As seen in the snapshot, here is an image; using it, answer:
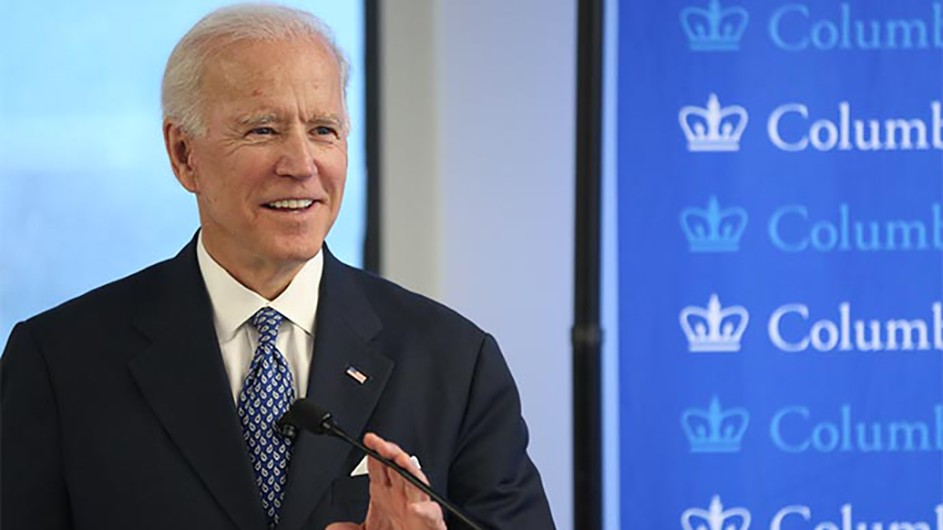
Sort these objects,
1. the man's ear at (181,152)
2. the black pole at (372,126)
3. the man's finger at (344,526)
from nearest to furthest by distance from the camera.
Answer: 1. the man's finger at (344,526)
2. the man's ear at (181,152)
3. the black pole at (372,126)

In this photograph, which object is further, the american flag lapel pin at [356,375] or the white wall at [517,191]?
the white wall at [517,191]

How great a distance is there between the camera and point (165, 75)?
1830 millimetres

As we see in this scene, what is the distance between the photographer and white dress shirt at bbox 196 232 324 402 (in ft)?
5.93

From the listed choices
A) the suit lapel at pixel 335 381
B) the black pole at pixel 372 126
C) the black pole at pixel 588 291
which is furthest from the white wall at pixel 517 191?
the suit lapel at pixel 335 381

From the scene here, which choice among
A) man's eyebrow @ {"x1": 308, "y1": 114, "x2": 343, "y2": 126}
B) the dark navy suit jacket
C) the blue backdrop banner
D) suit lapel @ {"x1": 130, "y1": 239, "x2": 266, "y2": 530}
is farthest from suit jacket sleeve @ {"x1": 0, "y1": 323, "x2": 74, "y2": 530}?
the blue backdrop banner

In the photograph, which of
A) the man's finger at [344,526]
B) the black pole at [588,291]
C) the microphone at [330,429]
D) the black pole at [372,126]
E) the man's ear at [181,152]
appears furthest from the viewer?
the black pole at [372,126]

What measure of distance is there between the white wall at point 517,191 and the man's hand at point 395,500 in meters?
1.70

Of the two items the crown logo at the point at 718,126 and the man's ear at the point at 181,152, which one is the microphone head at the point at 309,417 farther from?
the crown logo at the point at 718,126

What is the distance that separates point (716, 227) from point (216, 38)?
54.4 inches

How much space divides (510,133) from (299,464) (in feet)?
5.54

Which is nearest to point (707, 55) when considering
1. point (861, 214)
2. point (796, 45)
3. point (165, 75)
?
point (796, 45)

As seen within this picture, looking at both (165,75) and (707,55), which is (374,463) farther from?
(707,55)

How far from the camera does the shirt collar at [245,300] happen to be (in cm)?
181

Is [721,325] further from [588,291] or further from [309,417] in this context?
[309,417]
